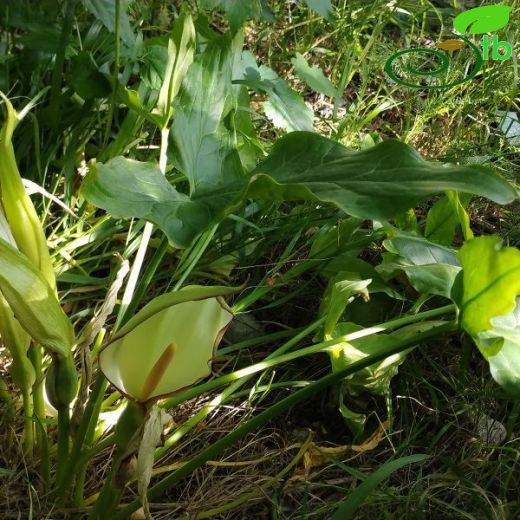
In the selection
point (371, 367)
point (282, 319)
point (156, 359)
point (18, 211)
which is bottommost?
point (282, 319)

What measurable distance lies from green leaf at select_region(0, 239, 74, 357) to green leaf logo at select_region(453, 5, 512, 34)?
1.24 metres

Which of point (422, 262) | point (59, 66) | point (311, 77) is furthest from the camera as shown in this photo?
point (311, 77)

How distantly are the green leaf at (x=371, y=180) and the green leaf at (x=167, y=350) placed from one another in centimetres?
12

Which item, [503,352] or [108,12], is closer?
[503,352]

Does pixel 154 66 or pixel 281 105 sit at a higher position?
pixel 154 66

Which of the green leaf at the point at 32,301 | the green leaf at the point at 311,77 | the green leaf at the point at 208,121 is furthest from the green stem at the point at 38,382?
the green leaf at the point at 311,77

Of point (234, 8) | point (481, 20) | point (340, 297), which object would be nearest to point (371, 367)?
point (340, 297)

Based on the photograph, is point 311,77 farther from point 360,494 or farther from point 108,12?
point 360,494

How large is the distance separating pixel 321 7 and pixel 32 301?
68 cm

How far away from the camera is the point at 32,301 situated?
58 centimetres

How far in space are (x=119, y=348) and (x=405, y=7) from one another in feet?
4.25

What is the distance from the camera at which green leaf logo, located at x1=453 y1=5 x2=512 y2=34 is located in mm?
1500

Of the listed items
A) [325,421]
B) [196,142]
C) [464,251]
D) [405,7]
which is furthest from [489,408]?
[405,7]

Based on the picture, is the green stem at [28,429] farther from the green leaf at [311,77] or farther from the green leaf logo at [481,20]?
the green leaf logo at [481,20]
